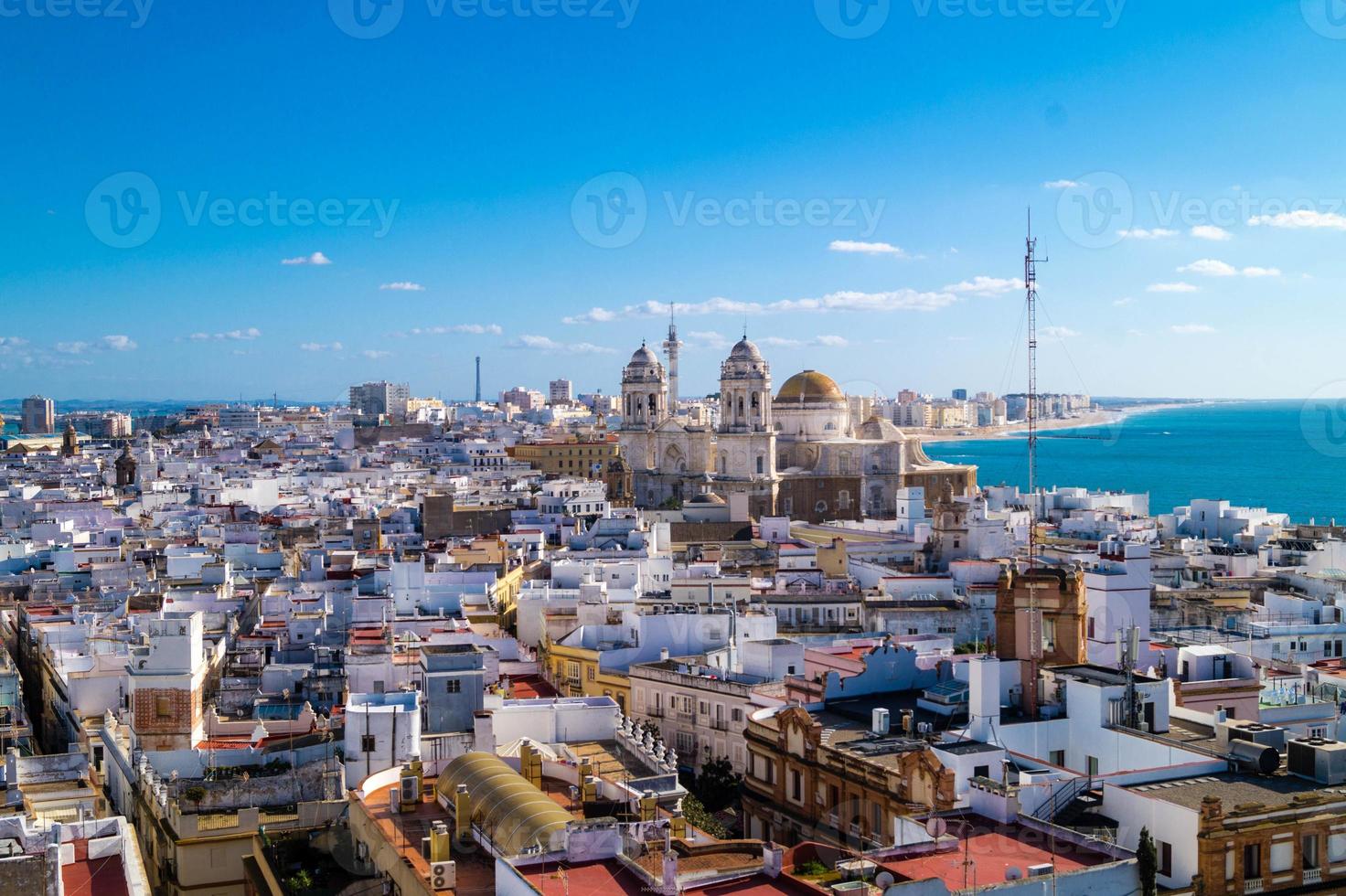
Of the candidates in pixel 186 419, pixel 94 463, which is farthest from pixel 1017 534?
pixel 186 419

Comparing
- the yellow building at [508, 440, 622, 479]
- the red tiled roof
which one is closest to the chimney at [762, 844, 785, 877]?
the red tiled roof

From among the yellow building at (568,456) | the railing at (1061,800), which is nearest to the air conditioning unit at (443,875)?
the railing at (1061,800)

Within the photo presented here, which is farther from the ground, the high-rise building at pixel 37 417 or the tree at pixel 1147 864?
the high-rise building at pixel 37 417

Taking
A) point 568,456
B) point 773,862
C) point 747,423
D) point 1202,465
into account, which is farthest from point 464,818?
point 1202,465

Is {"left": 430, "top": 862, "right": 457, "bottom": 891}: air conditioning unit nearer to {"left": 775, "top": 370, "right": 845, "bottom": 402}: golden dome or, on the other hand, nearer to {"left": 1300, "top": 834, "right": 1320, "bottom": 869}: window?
{"left": 1300, "top": 834, "right": 1320, "bottom": 869}: window

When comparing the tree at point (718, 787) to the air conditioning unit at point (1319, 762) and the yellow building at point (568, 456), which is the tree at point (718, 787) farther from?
the yellow building at point (568, 456)

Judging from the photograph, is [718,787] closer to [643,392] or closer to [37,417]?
[643,392]

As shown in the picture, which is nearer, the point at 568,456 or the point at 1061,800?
the point at 1061,800
